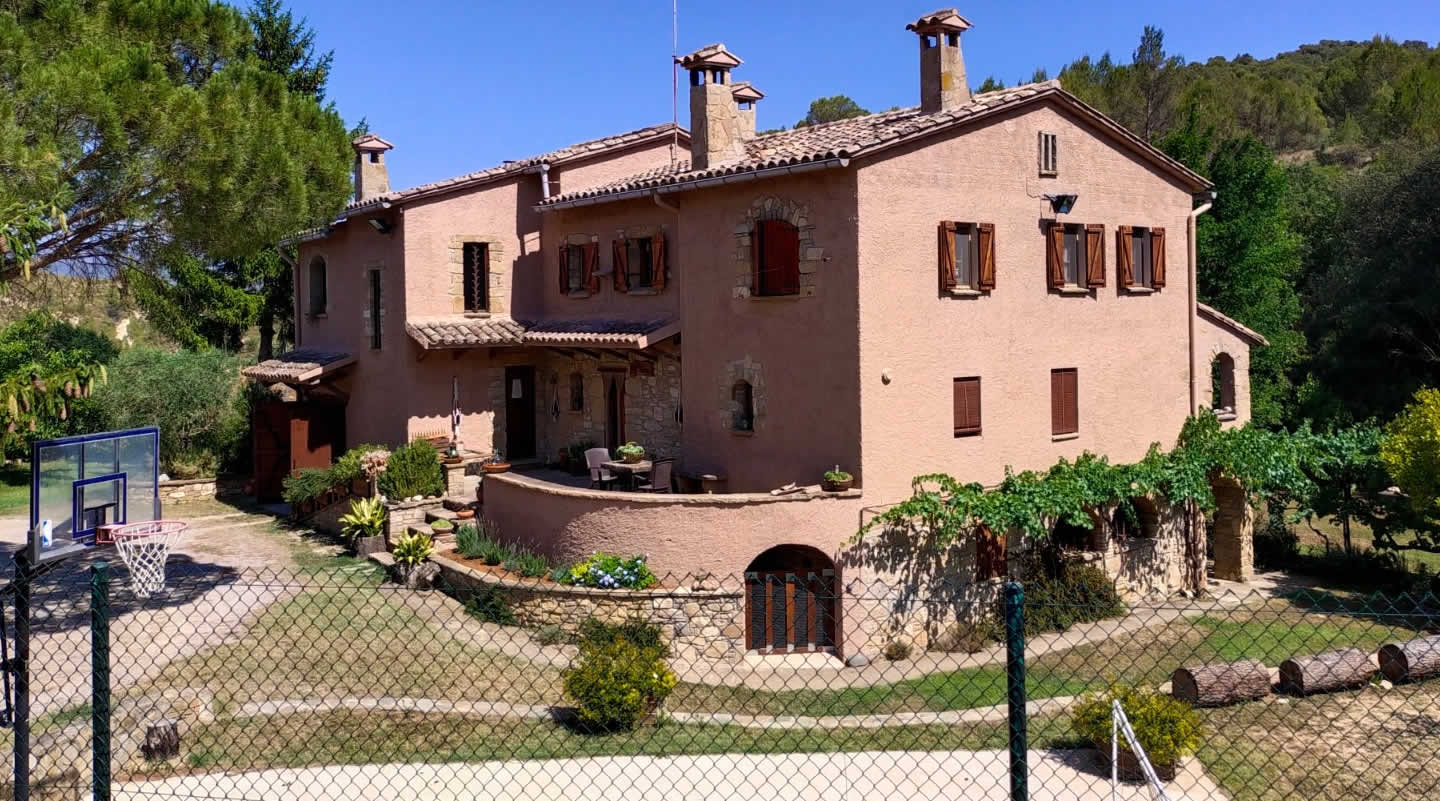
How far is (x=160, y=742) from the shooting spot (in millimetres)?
9672

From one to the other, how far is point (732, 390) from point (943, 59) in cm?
637

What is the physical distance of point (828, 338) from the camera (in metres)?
17.7

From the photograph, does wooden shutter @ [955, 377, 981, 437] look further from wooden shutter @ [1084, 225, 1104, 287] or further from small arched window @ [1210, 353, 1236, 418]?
small arched window @ [1210, 353, 1236, 418]

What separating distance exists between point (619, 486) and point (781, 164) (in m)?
5.99

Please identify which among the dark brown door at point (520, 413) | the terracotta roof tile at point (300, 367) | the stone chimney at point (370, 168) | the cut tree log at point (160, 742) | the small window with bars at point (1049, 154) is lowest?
the cut tree log at point (160, 742)

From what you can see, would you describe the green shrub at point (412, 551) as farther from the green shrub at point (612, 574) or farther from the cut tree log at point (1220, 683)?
the cut tree log at point (1220, 683)

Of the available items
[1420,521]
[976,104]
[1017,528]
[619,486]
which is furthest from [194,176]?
[1420,521]

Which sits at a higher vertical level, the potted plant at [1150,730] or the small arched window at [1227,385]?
the small arched window at [1227,385]

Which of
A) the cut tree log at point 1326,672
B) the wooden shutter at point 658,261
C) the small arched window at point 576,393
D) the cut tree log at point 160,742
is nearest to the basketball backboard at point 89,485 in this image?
the cut tree log at point 160,742

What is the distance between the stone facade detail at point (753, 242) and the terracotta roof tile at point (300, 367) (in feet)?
33.6

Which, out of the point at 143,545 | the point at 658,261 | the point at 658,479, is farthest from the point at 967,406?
the point at 143,545

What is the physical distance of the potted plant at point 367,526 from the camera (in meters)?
20.5

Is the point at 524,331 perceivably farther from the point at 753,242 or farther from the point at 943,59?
the point at 943,59

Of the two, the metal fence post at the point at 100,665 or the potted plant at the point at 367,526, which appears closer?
the metal fence post at the point at 100,665
